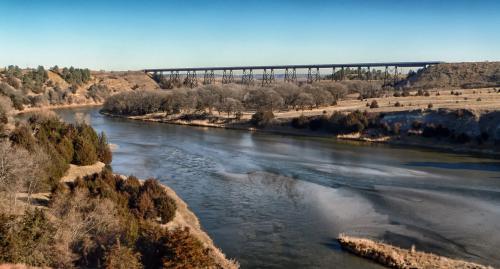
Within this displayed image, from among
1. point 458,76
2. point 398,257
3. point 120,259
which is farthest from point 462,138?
point 458,76

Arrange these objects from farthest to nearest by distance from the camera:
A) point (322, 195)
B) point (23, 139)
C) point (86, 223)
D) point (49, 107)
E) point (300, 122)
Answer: point (49, 107)
point (300, 122)
point (23, 139)
point (322, 195)
point (86, 223)

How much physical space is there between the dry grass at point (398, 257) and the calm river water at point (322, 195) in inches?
18.4

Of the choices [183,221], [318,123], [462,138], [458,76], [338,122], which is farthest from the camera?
[458,76]

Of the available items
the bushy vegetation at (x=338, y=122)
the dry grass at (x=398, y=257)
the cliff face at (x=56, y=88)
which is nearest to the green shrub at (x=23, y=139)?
the dry grass at (x=398, y=257)

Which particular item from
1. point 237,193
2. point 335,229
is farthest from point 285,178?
point 335,229

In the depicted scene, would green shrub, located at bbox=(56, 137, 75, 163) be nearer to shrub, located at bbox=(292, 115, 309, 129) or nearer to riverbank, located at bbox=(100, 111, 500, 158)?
riverbank, located at bbox=(100, 111, 500, 158)

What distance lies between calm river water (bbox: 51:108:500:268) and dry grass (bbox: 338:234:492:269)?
0.47 metres

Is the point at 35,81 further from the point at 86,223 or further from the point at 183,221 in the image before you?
the point at 86,223

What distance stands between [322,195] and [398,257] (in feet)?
32.7

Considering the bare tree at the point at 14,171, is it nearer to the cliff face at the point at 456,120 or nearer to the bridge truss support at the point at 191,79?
the cliff face at the point at 456,120

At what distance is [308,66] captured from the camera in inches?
4722

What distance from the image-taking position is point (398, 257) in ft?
57.5

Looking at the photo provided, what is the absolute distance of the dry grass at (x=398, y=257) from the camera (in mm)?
16984

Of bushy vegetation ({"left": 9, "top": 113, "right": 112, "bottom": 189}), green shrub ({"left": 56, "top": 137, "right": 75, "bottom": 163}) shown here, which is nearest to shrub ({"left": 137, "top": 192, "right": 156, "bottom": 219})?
bushy vegetation ({"left": 9, "top": 113, "right": 112, "bottom": 189})
